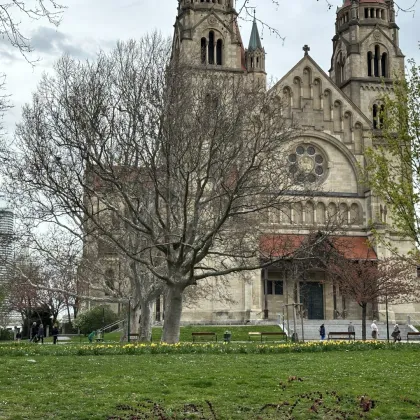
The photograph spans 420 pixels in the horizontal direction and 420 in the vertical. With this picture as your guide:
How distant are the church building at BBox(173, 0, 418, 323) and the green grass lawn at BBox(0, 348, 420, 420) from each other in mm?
33369

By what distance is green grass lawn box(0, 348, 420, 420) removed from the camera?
11.7 metres

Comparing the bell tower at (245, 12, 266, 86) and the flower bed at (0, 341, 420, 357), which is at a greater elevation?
the bell tower at (245, 12, 266, 86)

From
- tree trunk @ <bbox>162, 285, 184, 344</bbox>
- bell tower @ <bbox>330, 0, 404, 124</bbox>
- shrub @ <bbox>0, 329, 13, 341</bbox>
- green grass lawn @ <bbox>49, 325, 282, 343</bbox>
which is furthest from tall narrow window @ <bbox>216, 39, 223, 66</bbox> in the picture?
tree trunk @ <bbox>162, 285, 184, 344</bbox>

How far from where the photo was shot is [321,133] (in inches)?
2255

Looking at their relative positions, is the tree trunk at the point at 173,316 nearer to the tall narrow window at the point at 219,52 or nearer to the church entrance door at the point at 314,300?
the church entrance door at the point at 314,300

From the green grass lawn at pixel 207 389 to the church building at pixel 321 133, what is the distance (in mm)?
33369

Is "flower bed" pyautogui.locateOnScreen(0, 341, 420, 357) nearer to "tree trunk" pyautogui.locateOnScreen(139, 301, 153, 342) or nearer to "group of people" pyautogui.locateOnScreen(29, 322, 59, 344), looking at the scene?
"tree trunk" pyautogui.locateOnScreen(139, 301, 153, 342)

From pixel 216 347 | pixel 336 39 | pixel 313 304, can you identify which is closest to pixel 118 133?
pixel 216 347

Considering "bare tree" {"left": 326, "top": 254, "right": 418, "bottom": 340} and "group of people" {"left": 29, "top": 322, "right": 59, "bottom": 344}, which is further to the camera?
"bare tree" {"left": 326, "top": 254, "right": 418, "bottom": 340}

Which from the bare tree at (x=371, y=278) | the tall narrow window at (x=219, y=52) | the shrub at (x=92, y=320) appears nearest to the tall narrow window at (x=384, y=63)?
the tall narrow window at (x=219, y=52)

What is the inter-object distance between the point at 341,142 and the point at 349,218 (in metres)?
6.23

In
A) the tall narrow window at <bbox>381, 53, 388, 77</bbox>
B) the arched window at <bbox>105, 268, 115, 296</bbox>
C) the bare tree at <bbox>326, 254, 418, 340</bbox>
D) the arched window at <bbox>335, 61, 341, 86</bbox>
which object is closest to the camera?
the arched window at <bbox>105, 268, 115, 296</bbox>

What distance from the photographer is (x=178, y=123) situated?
26.0 metres

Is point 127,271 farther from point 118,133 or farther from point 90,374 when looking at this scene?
point 90,374
